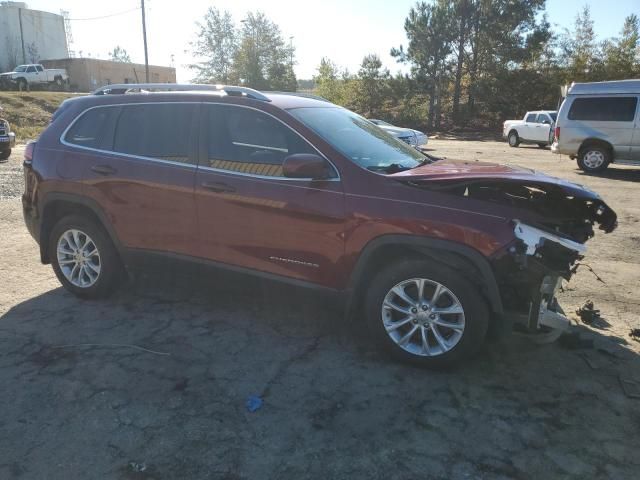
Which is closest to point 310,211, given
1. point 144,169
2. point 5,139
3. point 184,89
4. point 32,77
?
point 144,169

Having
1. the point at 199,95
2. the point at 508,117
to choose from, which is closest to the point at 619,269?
the point at 199,95

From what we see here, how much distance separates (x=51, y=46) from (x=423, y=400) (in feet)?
298

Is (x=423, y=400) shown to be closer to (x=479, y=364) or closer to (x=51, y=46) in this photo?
(x=479, y=364)

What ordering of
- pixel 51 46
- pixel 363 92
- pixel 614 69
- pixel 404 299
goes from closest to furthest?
pixel 404 299
pixel 614 69
pixel 363 92
pixel 51 46

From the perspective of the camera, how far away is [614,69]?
3450cm

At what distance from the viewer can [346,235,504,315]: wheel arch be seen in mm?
3174

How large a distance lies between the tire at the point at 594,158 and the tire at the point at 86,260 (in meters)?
12.7

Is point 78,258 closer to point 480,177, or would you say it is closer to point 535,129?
point 480,177

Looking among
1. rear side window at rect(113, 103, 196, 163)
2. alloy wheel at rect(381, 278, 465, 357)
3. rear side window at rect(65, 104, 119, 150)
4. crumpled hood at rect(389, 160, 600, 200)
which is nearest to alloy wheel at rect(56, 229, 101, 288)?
rear side window at rect(65, 104, 119, 150)

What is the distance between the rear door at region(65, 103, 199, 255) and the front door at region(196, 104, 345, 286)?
0.53 feet

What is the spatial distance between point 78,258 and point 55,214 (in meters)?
0.50

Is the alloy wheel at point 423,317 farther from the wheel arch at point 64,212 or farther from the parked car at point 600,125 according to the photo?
the parked car at point 600,125

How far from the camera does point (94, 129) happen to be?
14.9 feet

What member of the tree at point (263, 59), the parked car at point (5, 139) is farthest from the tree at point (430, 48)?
the parked car at point (5, 139)
